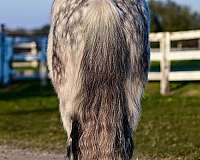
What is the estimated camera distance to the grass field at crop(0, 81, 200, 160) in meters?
9.76

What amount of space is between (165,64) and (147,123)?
18.6 ft

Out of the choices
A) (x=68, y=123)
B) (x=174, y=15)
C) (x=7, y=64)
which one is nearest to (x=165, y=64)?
(x=7, y=64)

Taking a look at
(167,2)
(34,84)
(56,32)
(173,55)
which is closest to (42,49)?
(34,84)

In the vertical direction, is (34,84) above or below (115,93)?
below

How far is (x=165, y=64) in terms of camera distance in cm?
1786

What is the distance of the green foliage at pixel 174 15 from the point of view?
161 feet

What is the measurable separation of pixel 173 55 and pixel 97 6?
13.4 metres

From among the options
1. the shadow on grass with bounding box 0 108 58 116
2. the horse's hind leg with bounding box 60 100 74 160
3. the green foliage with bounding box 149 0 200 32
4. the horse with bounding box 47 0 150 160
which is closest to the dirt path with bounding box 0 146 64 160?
the horse's hind leg with bounding box 60 100 74 160

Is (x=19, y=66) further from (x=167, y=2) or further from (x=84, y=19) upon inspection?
(x=84, y=19)

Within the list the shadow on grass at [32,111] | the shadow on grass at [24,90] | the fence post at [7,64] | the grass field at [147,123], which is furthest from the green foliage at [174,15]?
the shadow on grass at [32,111]

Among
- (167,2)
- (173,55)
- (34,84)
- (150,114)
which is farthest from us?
(167,2)

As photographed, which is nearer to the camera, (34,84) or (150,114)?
(150,114)

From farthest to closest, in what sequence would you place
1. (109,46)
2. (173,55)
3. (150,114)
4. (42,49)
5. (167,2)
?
(167,2)
(42,49)
(173,55)
(150,114)
(109,46)

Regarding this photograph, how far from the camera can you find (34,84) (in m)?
22.1
